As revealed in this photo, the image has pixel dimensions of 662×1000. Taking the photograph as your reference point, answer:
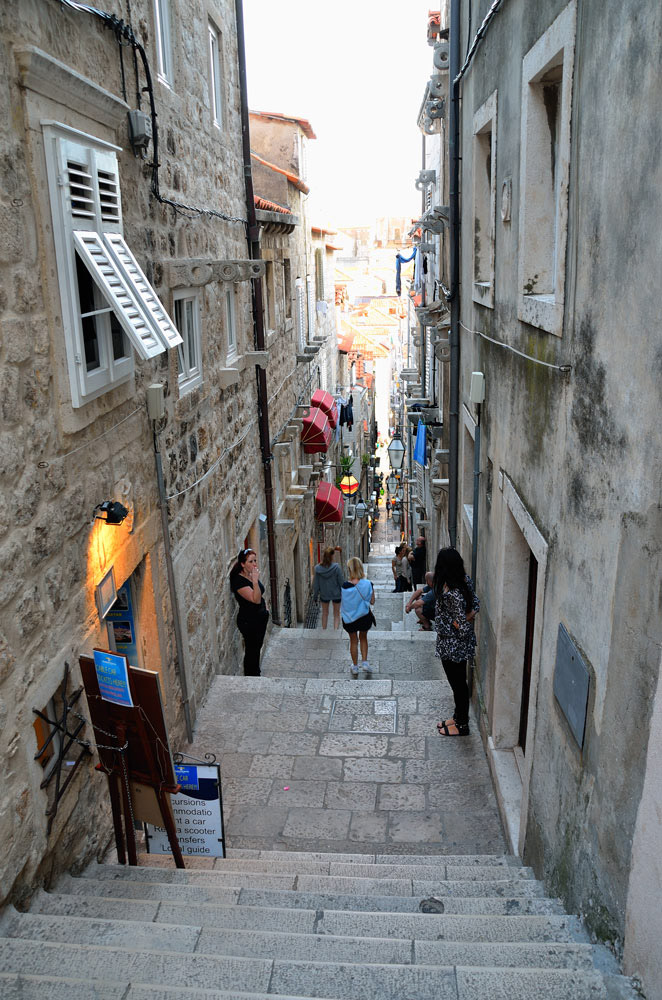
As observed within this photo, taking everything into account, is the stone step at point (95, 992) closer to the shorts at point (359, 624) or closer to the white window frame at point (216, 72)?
the shorts at point (359, 624)

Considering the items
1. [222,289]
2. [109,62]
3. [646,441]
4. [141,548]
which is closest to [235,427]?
[222,289]

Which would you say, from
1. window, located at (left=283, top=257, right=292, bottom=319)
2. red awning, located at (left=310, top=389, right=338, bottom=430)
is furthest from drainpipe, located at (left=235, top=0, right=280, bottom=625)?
red awning, located at (left=310, top=389, right=338, bottom=430)

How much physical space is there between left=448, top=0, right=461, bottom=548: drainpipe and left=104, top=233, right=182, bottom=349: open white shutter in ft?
15.9

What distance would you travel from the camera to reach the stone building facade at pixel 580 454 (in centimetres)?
266

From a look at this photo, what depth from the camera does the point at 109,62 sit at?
495 centimetres

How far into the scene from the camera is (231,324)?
9633mm

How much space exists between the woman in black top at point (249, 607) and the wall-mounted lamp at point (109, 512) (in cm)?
375

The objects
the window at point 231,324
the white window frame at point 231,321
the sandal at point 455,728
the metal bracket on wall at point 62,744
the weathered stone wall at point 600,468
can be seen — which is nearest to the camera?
the weathered stone wall at point 600,468

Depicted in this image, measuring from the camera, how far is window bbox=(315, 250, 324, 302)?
21.2m

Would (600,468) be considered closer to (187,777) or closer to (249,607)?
(187,777)

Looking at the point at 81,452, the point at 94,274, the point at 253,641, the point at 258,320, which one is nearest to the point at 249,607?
the point at 253,641

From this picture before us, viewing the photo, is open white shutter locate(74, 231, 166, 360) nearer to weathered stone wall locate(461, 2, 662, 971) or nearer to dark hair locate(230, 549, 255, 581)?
weathered stone wall locate(461, 2, 662, 971)

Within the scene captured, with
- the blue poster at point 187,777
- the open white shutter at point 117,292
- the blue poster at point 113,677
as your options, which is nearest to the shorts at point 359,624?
the blue poster at point 187,777

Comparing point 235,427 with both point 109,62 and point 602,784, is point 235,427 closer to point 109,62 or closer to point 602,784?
point 109,62
